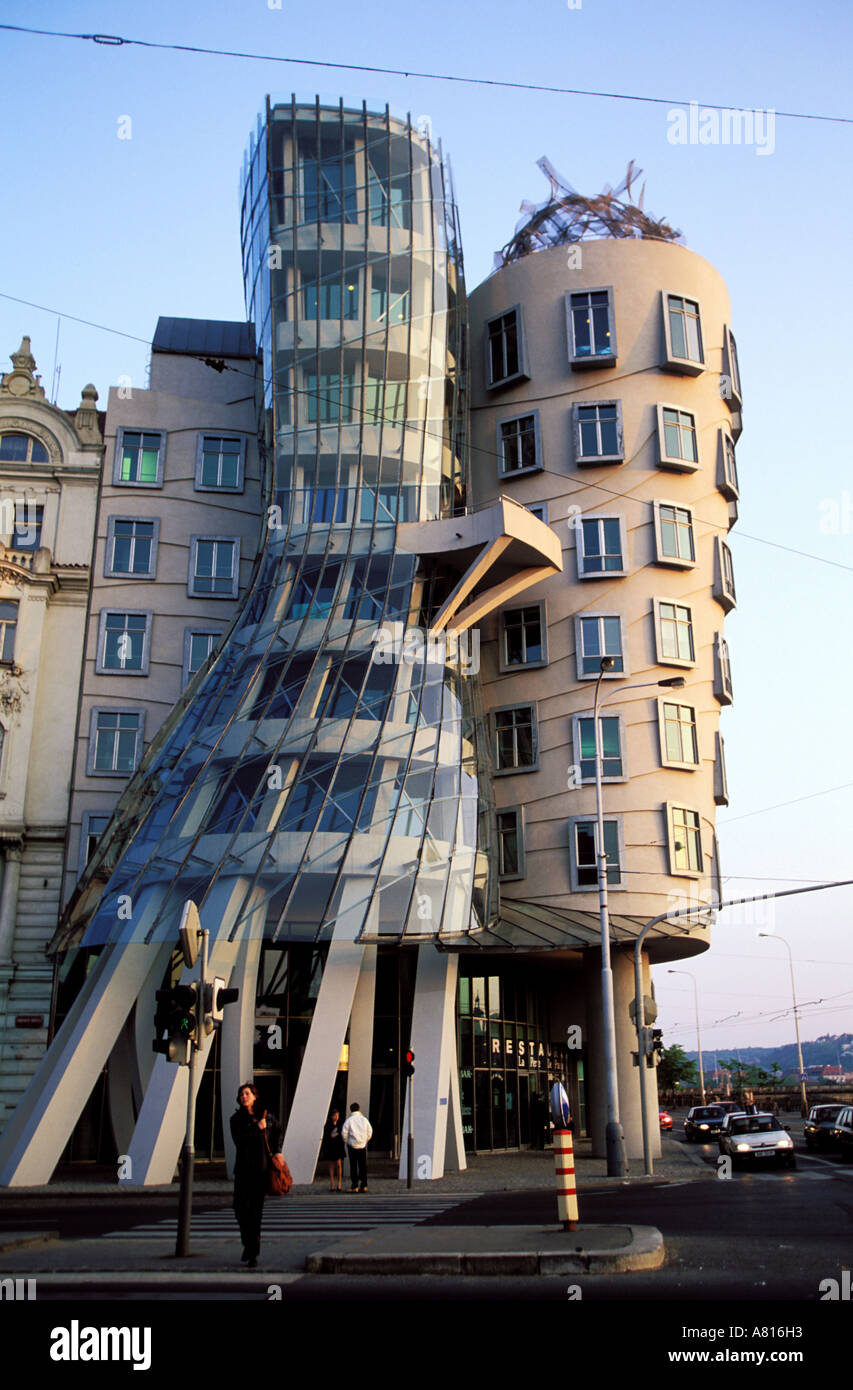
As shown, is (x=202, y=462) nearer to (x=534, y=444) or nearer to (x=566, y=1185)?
(x=534, y=444)

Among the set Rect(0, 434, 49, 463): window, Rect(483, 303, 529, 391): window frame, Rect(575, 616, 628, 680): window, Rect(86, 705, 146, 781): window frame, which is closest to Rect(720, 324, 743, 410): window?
Rect(483, 303, 529, 391): window frame

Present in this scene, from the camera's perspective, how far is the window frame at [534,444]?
4109 cm

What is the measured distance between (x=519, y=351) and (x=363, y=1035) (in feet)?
78.5

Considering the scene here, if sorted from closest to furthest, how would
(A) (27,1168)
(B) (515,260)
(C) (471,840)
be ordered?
(A) (27,1168), (C) (471,840), (B) (515,260)

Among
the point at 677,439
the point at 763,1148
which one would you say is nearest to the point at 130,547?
the point at 677,439

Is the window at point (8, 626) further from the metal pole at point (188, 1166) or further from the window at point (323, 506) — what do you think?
the metal pole at point (188, 1166)

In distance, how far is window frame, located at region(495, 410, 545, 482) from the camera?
4109 centimetres

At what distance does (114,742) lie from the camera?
38.7 meters

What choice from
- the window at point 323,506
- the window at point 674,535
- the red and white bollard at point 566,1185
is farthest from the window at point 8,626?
the red and white bollard at point 566,1185

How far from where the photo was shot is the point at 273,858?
2861cm

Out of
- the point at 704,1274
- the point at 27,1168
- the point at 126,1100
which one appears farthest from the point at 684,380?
the point at 704,1274

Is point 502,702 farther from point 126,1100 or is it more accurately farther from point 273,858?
point 126,1100
